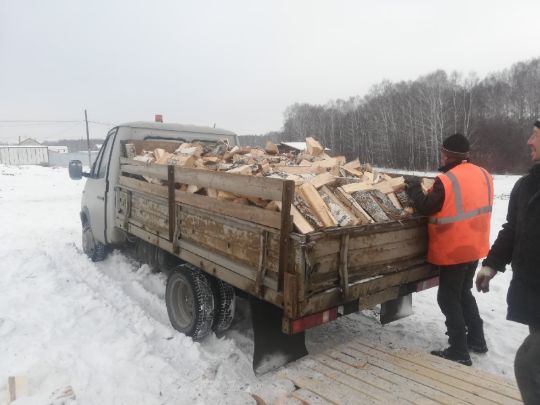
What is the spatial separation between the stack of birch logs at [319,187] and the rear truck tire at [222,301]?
3.01 feet

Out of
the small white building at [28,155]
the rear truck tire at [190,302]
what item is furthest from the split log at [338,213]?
the small white building at [28,155]

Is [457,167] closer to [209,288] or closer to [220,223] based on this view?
[220,223]

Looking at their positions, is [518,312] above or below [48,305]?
above

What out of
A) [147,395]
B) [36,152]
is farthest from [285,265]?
[36,152]

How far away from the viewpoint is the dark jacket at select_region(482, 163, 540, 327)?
81.5 inches

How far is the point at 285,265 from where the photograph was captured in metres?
2.61

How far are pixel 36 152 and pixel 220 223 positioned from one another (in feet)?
235

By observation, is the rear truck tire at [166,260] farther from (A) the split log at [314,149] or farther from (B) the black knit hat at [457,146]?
(B) the black knit hat at [457,146]

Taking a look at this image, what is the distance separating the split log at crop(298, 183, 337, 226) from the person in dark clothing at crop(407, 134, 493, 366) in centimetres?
94

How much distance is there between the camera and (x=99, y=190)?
5.83 metres

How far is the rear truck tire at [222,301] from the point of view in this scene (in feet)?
12.3

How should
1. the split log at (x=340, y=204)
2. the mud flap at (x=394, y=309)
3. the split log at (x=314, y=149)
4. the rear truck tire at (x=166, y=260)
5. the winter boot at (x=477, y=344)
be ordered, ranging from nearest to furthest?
the split log at (x=340, y=204)
the winter boot at (x=477, y=344)
the mud flap at (x=394, y=309)
the rear truck tire at (x=166, y=260)
the split log at (x=314, y=149)

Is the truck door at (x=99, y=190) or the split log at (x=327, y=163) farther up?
the split log at (x=327, y=163)

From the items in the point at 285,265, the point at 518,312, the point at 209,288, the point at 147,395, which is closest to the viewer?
the point at 518,312
